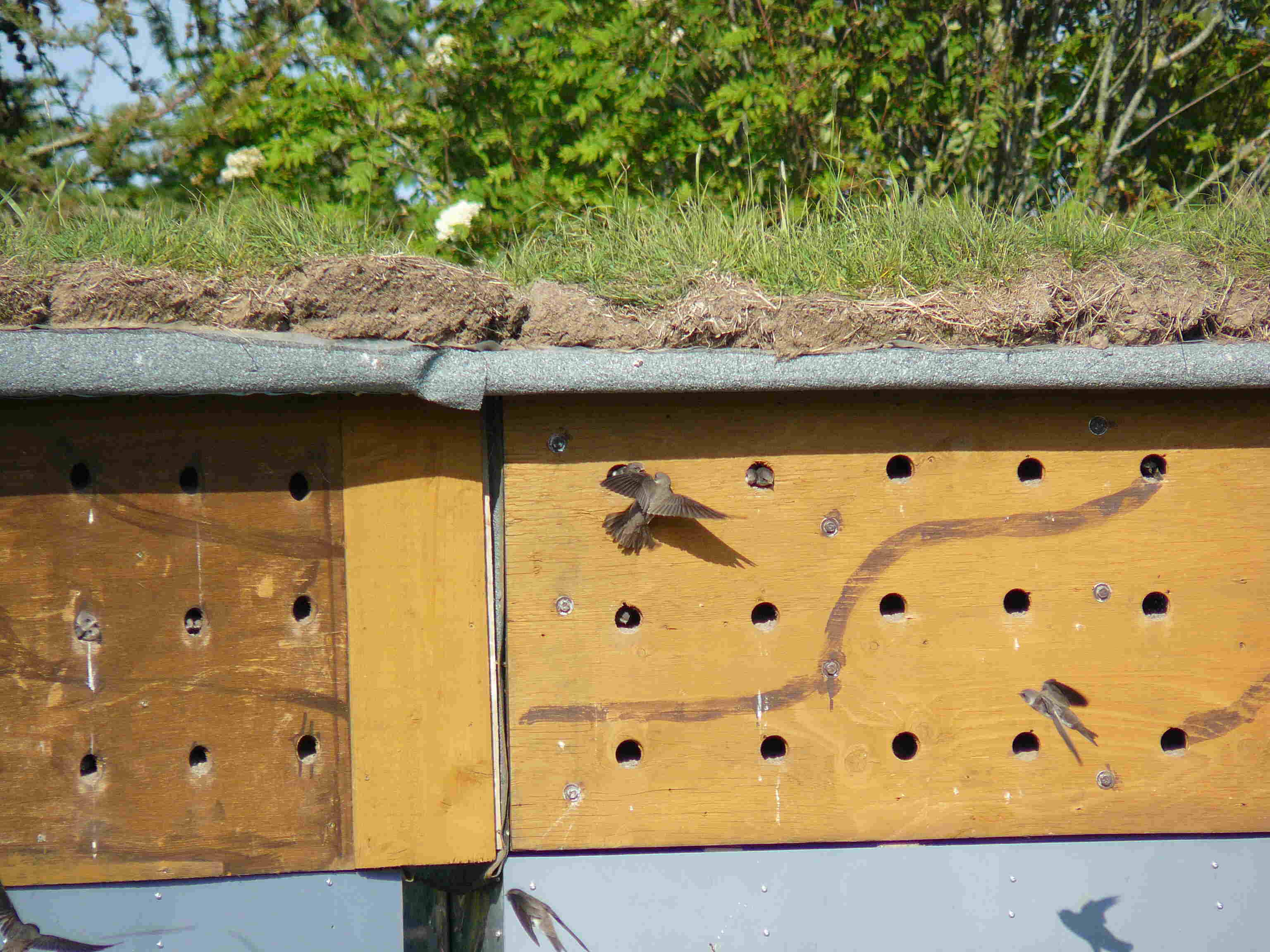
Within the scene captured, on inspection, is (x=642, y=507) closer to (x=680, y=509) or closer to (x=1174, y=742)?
(x=680, y=509)

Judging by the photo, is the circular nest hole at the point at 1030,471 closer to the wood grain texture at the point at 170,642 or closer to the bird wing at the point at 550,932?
the bird wing at the point at 550,932

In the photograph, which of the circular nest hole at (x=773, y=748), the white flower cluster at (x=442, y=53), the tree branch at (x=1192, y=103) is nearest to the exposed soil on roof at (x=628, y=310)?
the circular nest hole at (x=773, y=748)

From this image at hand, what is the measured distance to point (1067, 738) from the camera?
2.55m

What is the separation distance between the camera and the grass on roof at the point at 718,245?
98.7 inches

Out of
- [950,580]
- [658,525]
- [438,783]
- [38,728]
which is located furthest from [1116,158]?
[38,728]

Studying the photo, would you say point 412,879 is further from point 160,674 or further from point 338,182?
point 338,182

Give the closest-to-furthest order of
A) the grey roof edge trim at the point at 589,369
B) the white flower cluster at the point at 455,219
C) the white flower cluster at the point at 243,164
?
the grey roof edge trim at the point at 589,369 < the white flower cluster at the point at 455,219 < the white flower cluster at the point at 243,164

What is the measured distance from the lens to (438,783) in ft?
8.21

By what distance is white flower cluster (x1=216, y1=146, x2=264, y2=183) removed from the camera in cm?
376

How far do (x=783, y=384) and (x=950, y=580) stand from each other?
0.68 metres

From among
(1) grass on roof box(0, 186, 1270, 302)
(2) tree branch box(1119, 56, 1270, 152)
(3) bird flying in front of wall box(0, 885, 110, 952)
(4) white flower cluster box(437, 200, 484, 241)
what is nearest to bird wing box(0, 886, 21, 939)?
(3) bird flying in front of wall box(0, 885, 110, 952)

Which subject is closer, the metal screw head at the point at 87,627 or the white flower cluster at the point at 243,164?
the metal screw head at the point at 87,627

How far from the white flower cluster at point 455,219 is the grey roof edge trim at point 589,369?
4.12ft

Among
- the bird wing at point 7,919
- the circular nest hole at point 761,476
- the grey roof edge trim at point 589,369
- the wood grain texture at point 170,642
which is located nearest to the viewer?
the grey roof edge trim at point 589,369
